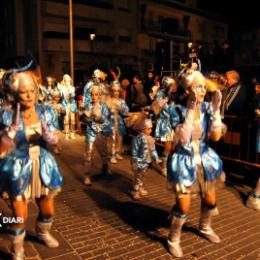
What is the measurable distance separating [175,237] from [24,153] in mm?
1909

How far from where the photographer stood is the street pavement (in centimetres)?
375

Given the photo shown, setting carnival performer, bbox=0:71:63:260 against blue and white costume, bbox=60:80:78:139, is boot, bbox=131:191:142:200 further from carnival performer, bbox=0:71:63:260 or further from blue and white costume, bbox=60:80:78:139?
blue and white costume, bbox=60:80:78:139

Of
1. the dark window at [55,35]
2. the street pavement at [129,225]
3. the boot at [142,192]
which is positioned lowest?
the street pavement at [129,225]

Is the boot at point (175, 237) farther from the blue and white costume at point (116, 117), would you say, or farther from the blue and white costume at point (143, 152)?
the blue and white costume at point (116, 117)

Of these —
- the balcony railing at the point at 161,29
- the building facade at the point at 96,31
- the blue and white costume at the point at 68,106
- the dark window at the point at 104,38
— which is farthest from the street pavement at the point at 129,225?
the balcony railing at the point at 161,29

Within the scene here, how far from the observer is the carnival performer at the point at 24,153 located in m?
3.26

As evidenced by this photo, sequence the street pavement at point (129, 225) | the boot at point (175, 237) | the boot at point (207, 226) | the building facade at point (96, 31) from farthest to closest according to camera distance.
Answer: the building facade at point (96, 31) → the boot at point (207, 226) → the street pavement at point (129, 225) → the boot at point (175, 237)

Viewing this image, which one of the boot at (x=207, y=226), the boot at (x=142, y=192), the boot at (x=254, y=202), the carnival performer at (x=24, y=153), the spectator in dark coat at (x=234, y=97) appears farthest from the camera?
the spectator in dark coat at (x=234, y=97)

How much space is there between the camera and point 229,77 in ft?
22.9

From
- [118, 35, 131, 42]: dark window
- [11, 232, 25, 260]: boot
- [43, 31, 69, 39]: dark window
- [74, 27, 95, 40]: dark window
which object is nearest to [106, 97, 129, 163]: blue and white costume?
[11, 232, 25, 260]: boot

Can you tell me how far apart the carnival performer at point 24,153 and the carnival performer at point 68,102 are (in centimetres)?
692

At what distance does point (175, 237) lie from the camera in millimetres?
3734

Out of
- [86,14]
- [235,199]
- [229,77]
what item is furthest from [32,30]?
[235,199]

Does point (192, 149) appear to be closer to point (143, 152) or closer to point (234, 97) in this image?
point (143, 152)
